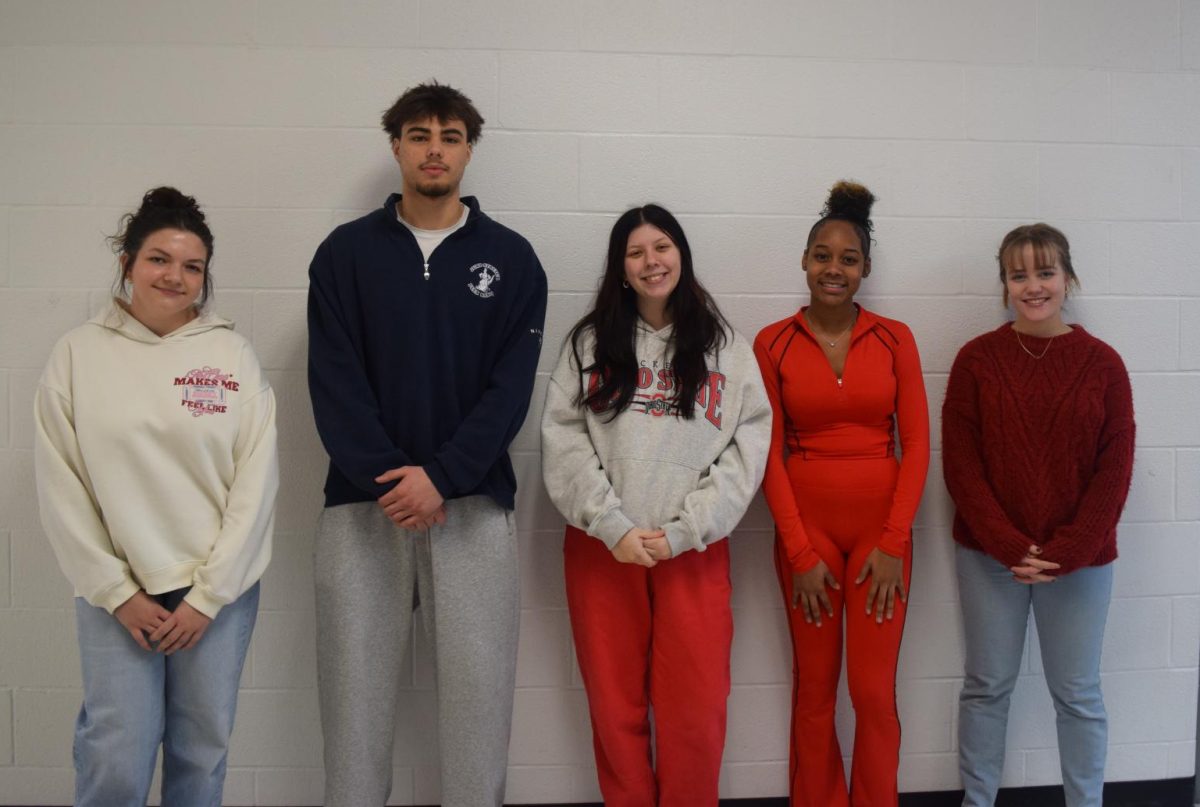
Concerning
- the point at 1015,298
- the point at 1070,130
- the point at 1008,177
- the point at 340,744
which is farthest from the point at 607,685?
the point at 1070,130

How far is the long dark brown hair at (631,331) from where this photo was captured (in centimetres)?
202

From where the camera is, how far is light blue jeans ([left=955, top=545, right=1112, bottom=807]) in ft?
A: 7.06

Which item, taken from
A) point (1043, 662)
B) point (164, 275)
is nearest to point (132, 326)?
point (164, 275)

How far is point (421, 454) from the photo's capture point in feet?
6.31

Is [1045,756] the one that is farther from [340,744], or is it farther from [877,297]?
[340,744]

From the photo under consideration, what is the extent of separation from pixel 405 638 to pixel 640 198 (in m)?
1.35

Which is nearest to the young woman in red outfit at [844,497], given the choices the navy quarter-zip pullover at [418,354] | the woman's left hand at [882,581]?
the woman's left hand at [882,581]

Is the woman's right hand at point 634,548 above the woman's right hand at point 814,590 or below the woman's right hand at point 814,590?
above

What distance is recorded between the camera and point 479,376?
1.98 m

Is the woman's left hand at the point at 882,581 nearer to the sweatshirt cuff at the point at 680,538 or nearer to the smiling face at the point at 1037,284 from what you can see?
the sweatshirt cuff at the point at 680,538

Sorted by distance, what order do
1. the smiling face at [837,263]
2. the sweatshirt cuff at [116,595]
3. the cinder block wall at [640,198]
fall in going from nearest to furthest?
the sweatshirt cuff at [116,595]
the smiling face at [837,263]
the cinder block wall at [640,198]

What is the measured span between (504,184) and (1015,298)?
145 cm

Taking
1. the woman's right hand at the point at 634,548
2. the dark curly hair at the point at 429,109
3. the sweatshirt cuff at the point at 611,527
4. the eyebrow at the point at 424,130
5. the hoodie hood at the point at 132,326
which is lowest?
the woman's right hand at the point at 634,548

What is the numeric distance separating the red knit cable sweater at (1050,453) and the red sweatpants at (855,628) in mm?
245
